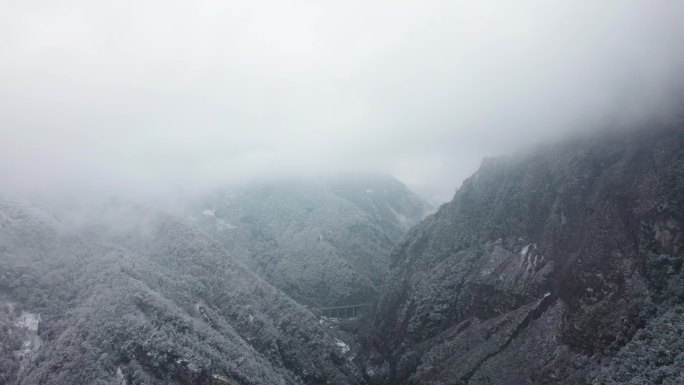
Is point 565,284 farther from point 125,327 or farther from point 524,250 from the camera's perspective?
point 125,327

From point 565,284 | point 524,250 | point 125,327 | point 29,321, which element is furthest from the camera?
point 524,250

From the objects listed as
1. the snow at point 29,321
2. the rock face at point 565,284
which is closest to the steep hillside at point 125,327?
the snow at point 29,321

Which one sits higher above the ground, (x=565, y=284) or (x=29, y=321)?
(x=29, y=321)

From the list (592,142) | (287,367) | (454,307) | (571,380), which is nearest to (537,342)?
(571,380)

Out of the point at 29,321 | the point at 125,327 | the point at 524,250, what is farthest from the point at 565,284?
the point at 29,321

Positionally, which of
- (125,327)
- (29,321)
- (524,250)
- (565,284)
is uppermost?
(29,321)

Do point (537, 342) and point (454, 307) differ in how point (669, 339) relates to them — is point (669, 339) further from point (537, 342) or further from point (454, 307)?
point (454, 307)

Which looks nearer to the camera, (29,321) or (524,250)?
(29,321)
